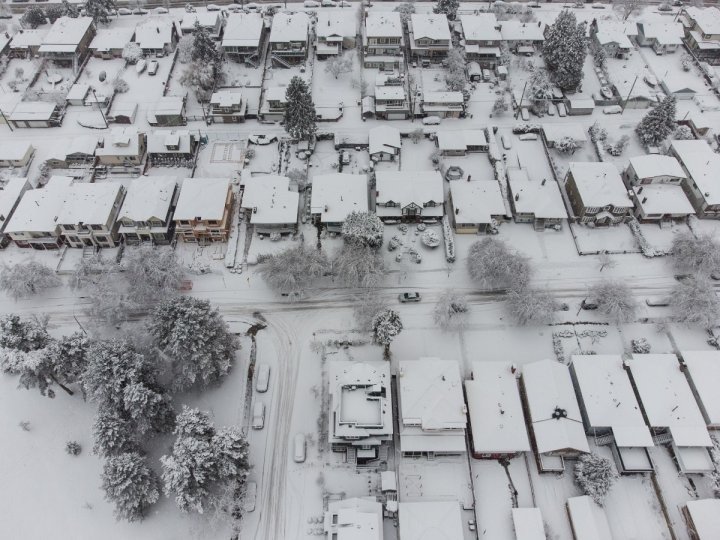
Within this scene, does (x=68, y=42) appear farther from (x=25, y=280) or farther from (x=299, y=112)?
(x=25, y=280)

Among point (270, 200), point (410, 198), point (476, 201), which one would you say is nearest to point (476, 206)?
point (476, 201)

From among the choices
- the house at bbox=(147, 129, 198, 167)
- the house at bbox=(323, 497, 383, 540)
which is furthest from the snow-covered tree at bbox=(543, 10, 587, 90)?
the house at bbox=(323, 497, 383, 540)

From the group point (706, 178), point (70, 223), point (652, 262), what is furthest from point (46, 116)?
point (706, 178)

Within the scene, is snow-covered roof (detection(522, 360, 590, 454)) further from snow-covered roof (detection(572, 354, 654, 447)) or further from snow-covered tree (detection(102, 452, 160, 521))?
snow-covered tree (detection(102, 452, 160, 521))

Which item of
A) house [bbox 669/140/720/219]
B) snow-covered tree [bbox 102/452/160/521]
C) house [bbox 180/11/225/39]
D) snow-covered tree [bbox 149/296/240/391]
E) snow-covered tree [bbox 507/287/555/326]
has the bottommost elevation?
snow-covered tree [bbox 102/452/160/521]

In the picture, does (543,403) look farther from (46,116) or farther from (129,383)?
(46,116)

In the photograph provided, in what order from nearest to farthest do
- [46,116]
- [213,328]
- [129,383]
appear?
[129,383] → [213,328] → [46,116]
